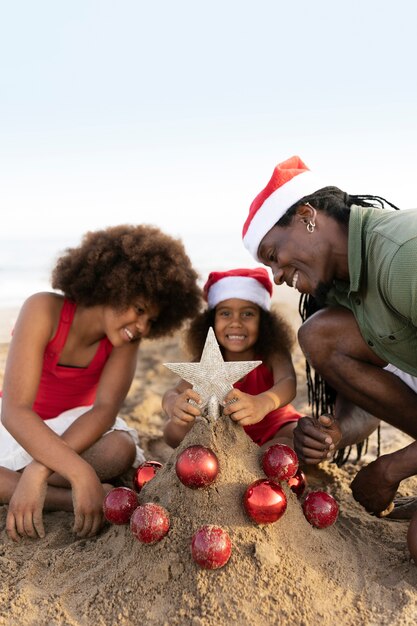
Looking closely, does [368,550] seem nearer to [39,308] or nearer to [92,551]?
[92,551]

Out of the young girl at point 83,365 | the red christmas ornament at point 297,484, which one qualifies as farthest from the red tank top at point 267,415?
the red christmas ornament at point 297,484

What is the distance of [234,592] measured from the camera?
2.22 metres

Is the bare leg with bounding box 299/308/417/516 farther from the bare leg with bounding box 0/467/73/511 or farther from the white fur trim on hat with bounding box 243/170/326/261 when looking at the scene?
the bare leg with bounding box 0/467/73/511

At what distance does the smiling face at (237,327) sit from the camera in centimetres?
371

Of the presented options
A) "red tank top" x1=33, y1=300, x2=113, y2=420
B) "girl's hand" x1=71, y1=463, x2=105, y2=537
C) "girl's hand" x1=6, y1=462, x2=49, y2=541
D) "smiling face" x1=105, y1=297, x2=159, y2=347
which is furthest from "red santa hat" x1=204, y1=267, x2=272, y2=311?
"girl's hand" x1=6, y1=462, x2=49, y2=541

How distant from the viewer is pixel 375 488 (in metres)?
2.99

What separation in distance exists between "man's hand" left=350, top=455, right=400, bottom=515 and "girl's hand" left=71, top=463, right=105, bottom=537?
1294 mm

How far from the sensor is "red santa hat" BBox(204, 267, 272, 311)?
374cm

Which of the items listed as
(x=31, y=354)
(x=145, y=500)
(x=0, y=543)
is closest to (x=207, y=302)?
(x=31, y=354)

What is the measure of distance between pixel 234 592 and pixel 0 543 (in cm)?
127

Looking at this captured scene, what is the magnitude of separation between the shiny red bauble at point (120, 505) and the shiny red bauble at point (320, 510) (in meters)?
0.75

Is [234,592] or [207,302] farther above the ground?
[207,302]

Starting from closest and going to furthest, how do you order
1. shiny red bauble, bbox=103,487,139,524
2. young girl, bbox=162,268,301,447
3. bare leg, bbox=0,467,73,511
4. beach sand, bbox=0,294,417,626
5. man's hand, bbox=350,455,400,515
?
beach sand, bbox=0,294,417,626
shiny red bauble, bbox=103,487,139,524
man's hand, bbox=350,455,400,515
bare leg, bbox=0,467,73,511
young girl, bbox=162,268,301,447

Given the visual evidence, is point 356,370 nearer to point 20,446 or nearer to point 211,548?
point 211,548
